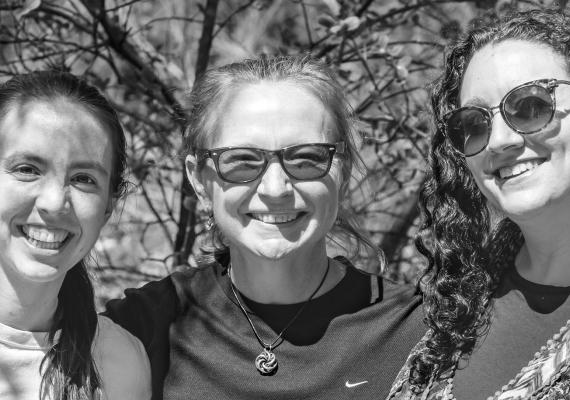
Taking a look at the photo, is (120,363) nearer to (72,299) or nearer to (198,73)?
(72,299)

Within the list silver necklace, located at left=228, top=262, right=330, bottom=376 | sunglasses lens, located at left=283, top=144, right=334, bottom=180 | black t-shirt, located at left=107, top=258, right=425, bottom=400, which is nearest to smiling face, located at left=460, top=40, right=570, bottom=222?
sunglasses lens, located at left=283, top=144, right=334, bottom=180

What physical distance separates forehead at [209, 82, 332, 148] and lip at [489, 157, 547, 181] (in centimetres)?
64

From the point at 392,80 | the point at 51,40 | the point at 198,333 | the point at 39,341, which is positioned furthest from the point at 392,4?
the point at 39,341

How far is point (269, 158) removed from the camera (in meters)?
2.50

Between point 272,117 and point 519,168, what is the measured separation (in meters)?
0.75

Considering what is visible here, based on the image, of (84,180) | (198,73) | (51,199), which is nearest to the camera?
(51,199)

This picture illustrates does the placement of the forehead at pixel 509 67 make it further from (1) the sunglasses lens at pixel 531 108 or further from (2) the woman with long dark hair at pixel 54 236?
(2) the woman with long dark hair at pixel 54 236

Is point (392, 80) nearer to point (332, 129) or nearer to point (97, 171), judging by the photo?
point (332, 129)

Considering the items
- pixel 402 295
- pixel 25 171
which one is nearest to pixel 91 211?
pixel 25 171

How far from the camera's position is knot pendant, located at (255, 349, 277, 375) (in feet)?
8.24

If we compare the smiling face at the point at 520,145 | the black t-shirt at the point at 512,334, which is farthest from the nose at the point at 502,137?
the black t-shirt at the point at 512,334

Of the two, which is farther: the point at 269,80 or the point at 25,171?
the point at 269,80

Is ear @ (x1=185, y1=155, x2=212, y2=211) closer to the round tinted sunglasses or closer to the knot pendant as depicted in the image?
the knot pendant

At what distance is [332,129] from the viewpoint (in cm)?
266
